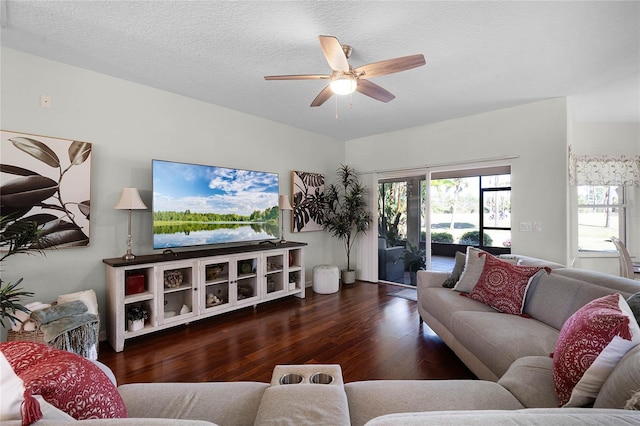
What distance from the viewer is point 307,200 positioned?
4.71 metres

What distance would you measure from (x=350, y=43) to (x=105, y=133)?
2583mm

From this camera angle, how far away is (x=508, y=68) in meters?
2.60

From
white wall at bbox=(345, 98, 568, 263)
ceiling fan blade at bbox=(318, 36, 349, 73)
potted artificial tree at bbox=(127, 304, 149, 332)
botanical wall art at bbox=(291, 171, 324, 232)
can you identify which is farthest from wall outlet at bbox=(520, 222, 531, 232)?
potted artificial tree at bbox=(127, 304, 149, 332)

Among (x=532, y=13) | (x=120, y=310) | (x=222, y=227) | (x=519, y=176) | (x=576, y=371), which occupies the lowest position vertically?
(x=120, y=310)

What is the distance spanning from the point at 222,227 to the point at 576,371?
337 cm

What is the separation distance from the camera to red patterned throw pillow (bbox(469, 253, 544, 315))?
2234mm

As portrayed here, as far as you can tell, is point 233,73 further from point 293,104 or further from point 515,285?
point 515,285

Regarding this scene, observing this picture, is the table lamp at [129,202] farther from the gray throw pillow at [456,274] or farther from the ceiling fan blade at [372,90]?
the gray throw pillow at [456,274]

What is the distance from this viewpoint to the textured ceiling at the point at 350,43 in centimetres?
186

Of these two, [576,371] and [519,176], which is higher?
[519,176]

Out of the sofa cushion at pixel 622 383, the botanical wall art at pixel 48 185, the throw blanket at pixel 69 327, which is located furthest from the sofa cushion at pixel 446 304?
the botanical wall art at pixel 48 185

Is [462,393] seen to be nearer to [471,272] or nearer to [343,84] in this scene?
[471,272]

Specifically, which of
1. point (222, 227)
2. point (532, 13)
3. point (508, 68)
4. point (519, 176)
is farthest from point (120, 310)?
point (519, 176)

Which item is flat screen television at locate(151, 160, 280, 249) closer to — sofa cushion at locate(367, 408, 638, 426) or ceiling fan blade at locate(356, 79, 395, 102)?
ceiling fan blade at locate(356, 79, 395, 102)
